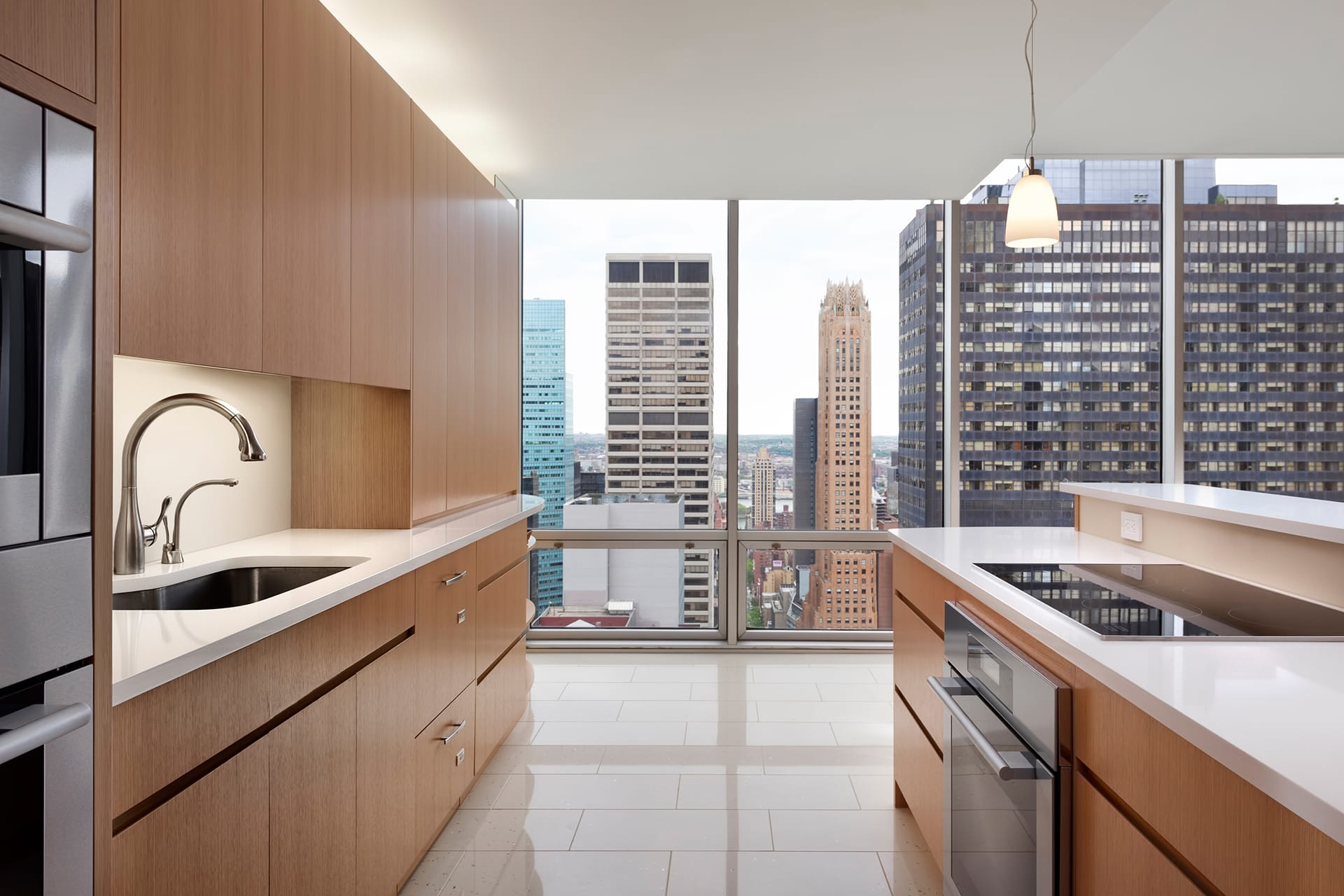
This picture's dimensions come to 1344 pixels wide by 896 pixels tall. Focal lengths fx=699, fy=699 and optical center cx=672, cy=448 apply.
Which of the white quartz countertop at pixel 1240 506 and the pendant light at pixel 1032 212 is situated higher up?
the pendant light at pixel 1032 212

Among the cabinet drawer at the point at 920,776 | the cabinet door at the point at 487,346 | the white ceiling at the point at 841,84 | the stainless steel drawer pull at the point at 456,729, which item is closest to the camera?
the cabinet drawer at the point at 920,776

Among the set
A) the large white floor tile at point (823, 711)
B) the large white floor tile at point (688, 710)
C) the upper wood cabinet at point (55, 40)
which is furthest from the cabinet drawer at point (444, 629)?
the large white floor tile at point (823, 711)

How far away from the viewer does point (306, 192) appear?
1.73m

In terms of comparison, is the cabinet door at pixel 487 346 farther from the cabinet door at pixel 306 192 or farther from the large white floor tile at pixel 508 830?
the large white floor tile at pixel 508 830

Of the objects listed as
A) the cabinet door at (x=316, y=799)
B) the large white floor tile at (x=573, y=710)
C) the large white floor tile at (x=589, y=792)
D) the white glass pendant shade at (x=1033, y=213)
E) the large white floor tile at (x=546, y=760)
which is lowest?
the large white floor tile at (x=589, y=792)

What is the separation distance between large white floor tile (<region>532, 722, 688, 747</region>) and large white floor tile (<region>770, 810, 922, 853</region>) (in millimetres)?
690

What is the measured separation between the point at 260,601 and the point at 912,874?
6.07 ft

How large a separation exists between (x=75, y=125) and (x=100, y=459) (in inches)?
15.0

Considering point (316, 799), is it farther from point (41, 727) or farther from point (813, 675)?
point (813, 675)

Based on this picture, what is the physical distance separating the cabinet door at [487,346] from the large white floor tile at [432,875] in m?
1.36

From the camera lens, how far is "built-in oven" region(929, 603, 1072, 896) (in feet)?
3.89

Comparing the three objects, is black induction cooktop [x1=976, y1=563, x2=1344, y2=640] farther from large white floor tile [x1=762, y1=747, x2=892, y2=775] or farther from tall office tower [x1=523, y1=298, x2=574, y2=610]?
tall office tower [x1=523, y1=298, x2=574, y2=610]

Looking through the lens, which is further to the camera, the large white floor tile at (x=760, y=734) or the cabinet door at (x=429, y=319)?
the large white floor tile at (x=760, y=734)

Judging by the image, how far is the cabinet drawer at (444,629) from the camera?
6.27 feet
